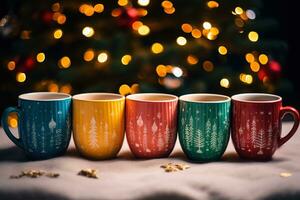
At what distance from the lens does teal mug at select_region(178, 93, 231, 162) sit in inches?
37.9

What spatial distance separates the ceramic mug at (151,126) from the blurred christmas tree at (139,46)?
2.63 feet

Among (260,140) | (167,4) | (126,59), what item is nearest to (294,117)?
(260,140)

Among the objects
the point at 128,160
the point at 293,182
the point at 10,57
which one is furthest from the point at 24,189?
the point at 10,57

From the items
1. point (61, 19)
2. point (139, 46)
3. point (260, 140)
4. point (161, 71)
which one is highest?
point (61, 19)

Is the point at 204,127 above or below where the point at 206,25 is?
below

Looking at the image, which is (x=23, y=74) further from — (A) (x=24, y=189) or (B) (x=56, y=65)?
(A) (x=24, y=189)

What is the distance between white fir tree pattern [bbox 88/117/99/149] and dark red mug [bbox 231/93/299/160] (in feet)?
0.95

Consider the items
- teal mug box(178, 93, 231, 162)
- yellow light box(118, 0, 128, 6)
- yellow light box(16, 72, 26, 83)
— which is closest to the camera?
teal mug box(178, 93, 231, 162)

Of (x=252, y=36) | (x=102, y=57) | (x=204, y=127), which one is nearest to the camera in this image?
(x=204, y=127)

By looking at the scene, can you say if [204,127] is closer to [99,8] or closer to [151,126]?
[151,126]

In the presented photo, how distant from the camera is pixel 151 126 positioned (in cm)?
97

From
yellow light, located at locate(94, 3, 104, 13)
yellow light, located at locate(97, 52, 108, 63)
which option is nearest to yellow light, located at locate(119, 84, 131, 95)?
yellow light, located at locate(97, 52, 108, 63)

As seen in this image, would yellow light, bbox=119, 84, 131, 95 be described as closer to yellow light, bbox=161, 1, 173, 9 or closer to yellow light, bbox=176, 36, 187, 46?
yellow light, bbox=176, 36, 187, 46

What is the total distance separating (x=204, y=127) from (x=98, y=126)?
0.72ft
